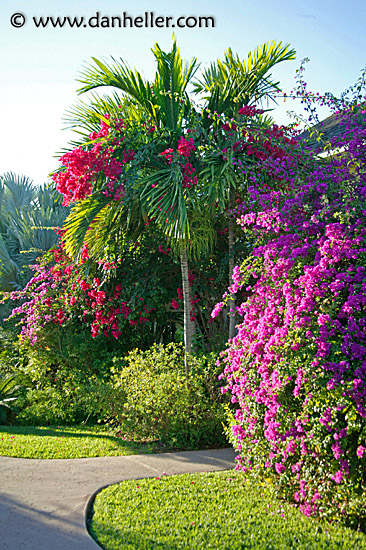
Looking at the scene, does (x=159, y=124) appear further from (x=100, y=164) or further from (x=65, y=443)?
(x=65, y=443)

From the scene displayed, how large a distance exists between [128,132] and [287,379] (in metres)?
4.85

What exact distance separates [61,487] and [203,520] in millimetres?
1581

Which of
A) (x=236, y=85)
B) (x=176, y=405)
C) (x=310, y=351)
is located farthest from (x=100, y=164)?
(x=310, y=351)

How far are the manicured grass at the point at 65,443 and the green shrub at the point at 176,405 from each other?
300 millimetres

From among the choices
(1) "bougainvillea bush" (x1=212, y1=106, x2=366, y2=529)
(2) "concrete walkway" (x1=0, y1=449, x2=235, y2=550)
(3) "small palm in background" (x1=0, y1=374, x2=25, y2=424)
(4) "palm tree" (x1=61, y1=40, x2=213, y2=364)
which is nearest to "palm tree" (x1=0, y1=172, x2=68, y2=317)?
(3) "small palm in background" (x1=0, y1=374, x2=25, y2=424)

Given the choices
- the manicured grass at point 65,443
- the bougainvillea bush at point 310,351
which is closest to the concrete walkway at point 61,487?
the manicured grass at point 65,443

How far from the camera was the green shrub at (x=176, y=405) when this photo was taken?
679 centimetres

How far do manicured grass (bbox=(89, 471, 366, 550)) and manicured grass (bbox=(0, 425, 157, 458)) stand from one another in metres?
1.67

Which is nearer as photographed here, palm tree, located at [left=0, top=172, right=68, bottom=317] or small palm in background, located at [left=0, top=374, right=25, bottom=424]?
small palm in background, located at [left=0, top=374, right=25, bottom=424]

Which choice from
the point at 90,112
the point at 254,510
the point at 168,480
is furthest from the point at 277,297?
the point at 90,112

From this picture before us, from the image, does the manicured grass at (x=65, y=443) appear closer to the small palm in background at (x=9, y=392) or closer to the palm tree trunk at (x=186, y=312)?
the small palm in background at (x=9, y=392)

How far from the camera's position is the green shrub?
6.79 metres

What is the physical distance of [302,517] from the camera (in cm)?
422

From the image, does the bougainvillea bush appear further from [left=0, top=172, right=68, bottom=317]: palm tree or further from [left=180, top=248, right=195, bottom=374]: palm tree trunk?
[left=0, top=172, right=68, bottom=317]: palm tree
